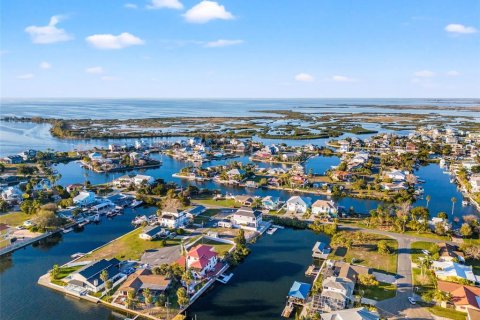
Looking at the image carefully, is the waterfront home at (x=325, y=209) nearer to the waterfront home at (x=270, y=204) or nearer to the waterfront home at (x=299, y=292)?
the waterfront home at (x=270, y=204)

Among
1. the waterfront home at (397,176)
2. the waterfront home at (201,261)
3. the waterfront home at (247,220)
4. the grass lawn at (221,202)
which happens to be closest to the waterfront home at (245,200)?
the grass lawn at (221,202)

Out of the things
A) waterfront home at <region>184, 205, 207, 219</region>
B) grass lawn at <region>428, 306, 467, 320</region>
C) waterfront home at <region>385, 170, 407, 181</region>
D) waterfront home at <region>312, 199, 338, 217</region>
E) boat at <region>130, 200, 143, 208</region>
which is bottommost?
grass lawn at <region>428, 306, 467, 320</region>

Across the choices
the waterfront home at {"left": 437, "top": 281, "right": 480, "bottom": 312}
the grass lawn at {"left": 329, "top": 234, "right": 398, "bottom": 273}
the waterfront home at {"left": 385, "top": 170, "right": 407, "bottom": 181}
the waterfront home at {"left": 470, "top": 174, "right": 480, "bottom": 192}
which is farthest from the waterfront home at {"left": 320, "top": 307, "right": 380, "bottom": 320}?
the waterfront home at {"left": 470, "top": 174, "right": 480, "bottom": 192}

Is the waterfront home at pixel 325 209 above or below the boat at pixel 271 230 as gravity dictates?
above

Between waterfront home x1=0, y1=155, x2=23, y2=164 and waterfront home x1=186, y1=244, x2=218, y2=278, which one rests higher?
waterfront home x1=0, y1=155, x2=23, y2=164

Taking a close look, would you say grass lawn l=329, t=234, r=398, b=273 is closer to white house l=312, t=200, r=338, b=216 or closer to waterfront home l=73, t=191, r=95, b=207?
white house l=312, t=200, r=338, b=216

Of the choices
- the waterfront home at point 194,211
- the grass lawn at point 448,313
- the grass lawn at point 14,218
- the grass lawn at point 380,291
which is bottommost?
the grass lawn at point 448,313

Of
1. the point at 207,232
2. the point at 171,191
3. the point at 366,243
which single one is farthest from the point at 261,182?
the point at 366,243
